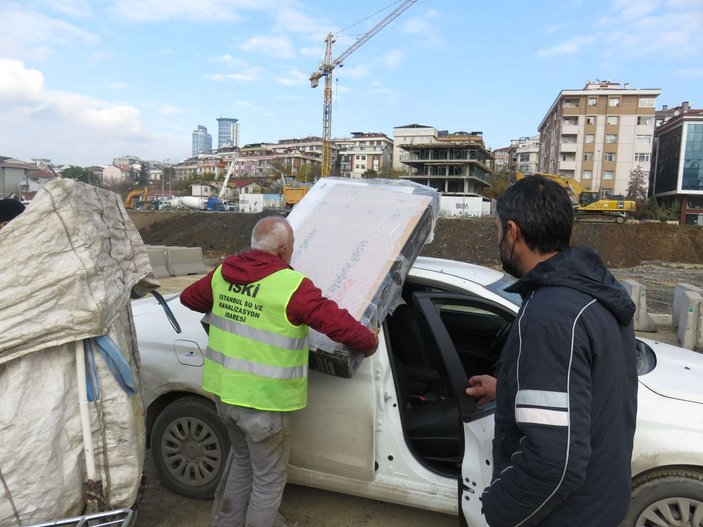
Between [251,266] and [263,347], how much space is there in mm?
404

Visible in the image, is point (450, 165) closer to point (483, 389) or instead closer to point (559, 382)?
point (483, 389)

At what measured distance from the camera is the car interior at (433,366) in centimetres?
280

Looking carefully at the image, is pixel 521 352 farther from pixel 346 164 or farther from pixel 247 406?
pixel 346 164

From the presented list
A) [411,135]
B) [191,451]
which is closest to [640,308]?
[191,451]

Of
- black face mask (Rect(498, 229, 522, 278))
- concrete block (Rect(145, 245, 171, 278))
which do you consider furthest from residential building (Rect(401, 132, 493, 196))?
black face mask (Rect(498, 229, 522, 278))

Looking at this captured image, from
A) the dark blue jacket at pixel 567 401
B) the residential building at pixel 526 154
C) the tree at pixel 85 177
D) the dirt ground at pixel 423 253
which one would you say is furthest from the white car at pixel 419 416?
the residential building at pixel 526 154

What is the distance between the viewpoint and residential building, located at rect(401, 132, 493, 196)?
77.8 m

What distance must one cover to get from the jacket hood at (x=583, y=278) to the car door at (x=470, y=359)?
1.00m

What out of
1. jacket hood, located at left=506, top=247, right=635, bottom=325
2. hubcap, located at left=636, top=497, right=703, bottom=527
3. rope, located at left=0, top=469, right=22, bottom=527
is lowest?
hubcap, located at left=636, top=497, right=703, bottom=527

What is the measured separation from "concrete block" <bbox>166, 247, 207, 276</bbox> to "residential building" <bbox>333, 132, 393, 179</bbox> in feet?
309

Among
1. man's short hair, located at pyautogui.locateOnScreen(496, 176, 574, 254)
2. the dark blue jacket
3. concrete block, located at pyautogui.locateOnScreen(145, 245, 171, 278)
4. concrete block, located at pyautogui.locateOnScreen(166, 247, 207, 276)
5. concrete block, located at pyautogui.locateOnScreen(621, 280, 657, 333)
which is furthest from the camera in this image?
concrete block, located at pyautogui.locateOnScreen(166, 247, 207, 276)

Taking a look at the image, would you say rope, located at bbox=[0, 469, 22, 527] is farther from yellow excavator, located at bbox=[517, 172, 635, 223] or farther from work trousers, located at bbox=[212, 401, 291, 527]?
yellow excavator, located at bbox=[517, 172, 635, 223]

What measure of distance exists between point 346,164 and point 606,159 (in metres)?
61.5

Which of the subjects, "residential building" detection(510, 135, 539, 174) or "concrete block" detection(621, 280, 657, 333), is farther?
"residential building" detection(510, 135, 539, 174)
